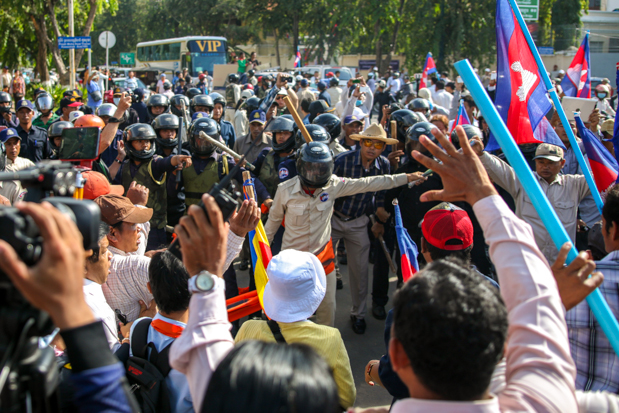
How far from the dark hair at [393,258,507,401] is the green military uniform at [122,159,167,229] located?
420cm

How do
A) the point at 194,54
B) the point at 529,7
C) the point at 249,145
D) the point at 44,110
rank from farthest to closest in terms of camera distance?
the point at 194,54 < the point at 529,7 < the point at 44,110 < the point at 249,145

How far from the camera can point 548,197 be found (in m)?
4.55

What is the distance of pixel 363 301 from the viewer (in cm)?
515

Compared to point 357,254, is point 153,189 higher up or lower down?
higher up

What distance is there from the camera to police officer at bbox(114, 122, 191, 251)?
524 centimetres

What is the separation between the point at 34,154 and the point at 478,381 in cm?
768

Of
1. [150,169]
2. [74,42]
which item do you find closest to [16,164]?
[150,169]

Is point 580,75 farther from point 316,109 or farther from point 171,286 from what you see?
point 171,286

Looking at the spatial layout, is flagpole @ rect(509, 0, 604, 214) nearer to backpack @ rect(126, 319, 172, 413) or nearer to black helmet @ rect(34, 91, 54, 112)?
backpack @ rect(126, 319, 172, 413)

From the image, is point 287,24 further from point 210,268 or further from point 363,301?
point 210,268

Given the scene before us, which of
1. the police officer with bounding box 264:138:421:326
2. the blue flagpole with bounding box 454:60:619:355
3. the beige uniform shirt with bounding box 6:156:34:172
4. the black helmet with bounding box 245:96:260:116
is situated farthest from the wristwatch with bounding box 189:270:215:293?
the black helmet with bounding box 245:96:260:116

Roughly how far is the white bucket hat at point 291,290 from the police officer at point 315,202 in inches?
70.5

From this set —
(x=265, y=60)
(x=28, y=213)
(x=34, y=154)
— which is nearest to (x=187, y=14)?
(x=265, y=60)

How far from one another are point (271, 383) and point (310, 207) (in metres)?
3.34
